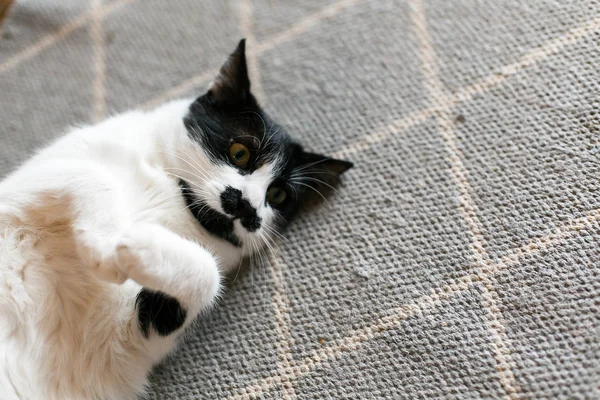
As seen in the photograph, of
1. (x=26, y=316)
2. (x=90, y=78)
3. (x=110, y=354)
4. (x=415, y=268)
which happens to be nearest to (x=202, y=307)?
(x=110, y=354)

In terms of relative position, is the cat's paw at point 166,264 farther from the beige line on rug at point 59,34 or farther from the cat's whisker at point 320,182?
the beige line on rug at point 59,34

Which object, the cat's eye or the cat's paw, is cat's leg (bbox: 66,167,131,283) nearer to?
the cat's paw

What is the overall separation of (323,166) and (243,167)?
0.23m

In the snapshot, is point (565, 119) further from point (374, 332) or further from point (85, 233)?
point (85, 233)

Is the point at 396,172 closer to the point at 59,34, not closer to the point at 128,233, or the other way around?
the point at 128,233

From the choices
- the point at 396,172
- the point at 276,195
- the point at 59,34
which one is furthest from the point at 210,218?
the point at 59,34

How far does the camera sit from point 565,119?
1249 millimetres

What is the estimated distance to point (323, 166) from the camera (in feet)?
4.34

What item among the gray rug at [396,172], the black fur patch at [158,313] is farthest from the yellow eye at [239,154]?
the black fur patch at [158,313]

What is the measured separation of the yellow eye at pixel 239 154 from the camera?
120 centimetres

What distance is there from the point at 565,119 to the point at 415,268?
53 centimetres

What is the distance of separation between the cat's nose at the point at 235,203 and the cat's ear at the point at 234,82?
27cm

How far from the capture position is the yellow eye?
1.20 m

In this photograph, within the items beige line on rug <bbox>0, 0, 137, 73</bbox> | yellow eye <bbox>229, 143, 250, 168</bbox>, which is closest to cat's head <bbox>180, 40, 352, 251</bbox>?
yellow eye <bbox>229, 143, 250, 168</bbox>
